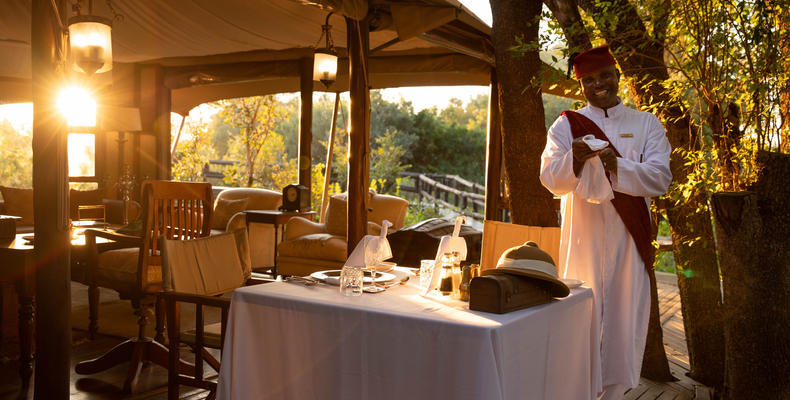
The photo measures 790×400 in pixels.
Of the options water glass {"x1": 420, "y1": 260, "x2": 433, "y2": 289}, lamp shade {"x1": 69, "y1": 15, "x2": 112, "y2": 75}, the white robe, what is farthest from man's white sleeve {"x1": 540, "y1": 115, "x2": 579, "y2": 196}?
lamp shade {"x1": 69, "y1": 15, "x2": 112, "y2": 75}

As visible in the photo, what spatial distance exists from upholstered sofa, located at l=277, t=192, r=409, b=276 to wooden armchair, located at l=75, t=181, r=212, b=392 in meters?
1.60

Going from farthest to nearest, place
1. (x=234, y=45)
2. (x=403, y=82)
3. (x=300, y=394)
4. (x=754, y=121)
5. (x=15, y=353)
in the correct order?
(x=403, y=82) → (x=234, y=45) → (x=15, y=353) → (x=754, y=121) → (x=300, y=394)

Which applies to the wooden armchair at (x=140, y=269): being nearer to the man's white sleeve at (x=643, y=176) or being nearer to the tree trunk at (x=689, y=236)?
the man's white sleeve at (x=643, y=176)

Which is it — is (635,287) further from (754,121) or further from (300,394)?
(300,394)

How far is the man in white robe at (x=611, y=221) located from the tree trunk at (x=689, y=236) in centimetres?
87

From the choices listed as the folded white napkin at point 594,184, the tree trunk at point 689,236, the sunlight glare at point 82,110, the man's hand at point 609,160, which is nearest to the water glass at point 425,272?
the folded white napkin at point 594,184

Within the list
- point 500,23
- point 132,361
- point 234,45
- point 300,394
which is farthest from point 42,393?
point 234,45

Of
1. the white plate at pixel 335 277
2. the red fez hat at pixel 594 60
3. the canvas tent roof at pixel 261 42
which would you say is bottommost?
the white plate at pixel 335 277

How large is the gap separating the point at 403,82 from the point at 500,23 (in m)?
3.79

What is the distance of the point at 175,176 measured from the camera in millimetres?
11453

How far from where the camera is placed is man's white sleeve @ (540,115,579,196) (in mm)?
2822

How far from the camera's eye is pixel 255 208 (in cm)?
Answer: 740

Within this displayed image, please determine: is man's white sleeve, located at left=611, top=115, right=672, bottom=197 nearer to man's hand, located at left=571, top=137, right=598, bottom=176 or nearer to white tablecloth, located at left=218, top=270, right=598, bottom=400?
man's hand, located at left=571, top=137, right=598, bottom=176

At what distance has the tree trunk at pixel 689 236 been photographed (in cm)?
384
